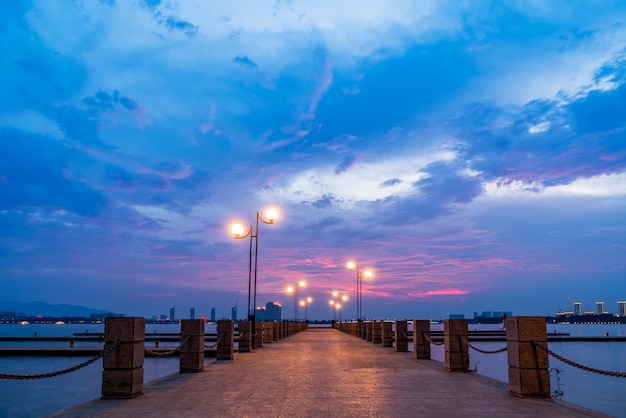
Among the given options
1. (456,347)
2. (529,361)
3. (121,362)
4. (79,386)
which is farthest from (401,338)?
(79,386)

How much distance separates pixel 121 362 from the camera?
936 cm

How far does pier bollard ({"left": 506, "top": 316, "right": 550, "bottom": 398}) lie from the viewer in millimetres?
9375

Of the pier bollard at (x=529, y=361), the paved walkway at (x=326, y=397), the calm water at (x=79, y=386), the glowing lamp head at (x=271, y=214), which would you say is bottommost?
the calm water at (x=79, y=386)

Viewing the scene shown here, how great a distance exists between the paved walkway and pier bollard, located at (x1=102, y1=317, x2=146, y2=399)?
317 mm

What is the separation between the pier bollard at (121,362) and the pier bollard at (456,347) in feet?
27.3

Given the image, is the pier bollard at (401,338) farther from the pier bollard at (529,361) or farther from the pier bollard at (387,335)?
the pier bollard at (529,361)

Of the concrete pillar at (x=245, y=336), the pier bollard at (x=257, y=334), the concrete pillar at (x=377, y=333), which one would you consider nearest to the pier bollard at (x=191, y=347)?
the concrete pillar at (x=245, y=336)

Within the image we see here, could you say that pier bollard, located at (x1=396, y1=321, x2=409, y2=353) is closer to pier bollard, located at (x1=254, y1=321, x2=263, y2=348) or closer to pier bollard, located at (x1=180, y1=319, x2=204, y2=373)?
pier bollard, located at (x1=254, y1=321, x2=263, y2=348)

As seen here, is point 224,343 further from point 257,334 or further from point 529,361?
point 529,361

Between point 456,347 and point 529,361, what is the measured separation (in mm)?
4423

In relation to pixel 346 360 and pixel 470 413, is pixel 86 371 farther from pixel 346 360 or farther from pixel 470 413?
pixel 470 413

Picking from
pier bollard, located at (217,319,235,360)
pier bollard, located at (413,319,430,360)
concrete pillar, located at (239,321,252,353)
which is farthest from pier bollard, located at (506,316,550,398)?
concrete pillar, located at (239,321,252,353)

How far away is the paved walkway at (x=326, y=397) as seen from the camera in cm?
→ 784

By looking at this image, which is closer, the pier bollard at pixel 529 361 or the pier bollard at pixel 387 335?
the pier bollard at pixel 529 361
